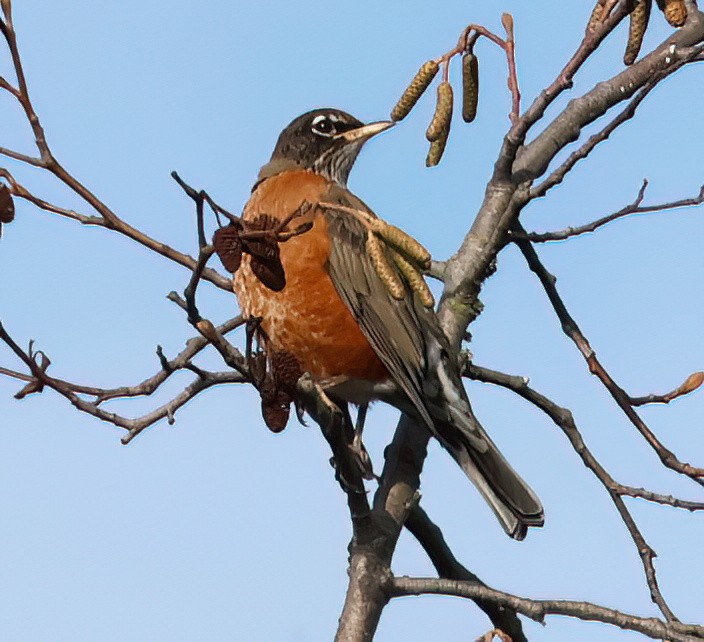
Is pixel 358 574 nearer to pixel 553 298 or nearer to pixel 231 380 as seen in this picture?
pixel 231 380

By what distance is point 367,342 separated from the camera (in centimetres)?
479

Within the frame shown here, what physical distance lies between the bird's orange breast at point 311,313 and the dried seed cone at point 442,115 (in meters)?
1.12

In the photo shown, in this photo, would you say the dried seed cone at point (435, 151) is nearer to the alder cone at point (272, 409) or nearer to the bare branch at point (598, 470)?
the alder cone at point (272, 409)

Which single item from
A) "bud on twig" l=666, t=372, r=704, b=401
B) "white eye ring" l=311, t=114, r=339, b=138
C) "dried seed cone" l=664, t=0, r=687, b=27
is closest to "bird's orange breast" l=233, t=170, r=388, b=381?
"bud on twig" l=666, t=372, r=704, b=401

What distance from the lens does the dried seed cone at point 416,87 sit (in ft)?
11.7

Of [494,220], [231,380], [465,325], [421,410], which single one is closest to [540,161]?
[494,220]

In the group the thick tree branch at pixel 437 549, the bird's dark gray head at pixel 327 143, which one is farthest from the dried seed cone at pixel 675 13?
the bird's dark gray head at pixel 327 143

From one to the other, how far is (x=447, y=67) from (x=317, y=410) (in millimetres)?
1245

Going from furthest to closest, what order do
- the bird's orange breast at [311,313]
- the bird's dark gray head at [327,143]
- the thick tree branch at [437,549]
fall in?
the bird's dark gray head at [327,143]
the bird's orange breast at [311,313]
the thick tree branch at [437,549]

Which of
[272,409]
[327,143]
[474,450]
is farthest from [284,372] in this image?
[327,143]

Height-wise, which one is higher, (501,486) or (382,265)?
(501,486)

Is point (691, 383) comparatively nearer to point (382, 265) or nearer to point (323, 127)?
point (382, 265)

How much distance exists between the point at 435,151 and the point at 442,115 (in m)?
0.12

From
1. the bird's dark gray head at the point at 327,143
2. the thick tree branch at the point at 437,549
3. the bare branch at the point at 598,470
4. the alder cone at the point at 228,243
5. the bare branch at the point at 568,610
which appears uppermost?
the bird's dark gray head at the point at 327,143
